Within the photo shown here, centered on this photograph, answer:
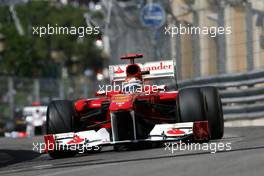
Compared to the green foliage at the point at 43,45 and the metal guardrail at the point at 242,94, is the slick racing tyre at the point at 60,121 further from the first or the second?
the green foliage at the point at 43,45

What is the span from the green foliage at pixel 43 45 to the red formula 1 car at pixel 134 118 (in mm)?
43034

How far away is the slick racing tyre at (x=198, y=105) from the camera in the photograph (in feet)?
41.8

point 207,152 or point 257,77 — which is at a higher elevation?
point 257,77

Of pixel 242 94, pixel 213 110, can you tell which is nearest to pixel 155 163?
pixel 213 110

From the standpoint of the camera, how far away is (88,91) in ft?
130

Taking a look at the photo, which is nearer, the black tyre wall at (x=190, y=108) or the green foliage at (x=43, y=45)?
the black tyre wall at (x=190, y=108)

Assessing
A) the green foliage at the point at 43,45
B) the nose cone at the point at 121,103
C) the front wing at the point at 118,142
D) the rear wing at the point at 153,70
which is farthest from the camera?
the green foliage at the point at 43,45

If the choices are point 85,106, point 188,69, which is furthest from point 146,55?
point 85,106

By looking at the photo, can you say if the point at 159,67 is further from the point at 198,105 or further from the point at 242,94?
the point at 242,94

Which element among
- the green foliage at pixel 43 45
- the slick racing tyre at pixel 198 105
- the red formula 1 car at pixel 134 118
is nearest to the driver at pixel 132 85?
the red formula 1 car at pixel 134 118

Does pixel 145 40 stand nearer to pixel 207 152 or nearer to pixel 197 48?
pixel 197 48

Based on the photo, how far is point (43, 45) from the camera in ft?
200

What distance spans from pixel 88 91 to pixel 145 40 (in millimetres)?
12932

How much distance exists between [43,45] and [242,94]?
4133cm
